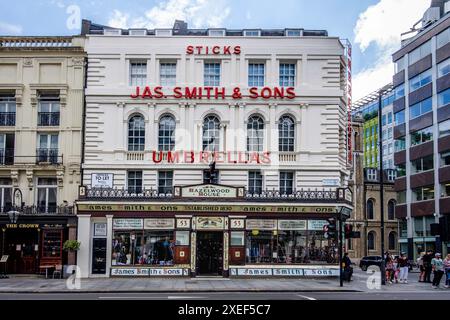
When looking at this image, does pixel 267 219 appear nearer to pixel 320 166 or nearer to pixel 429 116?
pixel 320 166

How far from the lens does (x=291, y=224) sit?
134 ft

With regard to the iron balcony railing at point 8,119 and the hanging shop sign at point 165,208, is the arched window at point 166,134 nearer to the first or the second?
the hanging shop sign at point 165,208

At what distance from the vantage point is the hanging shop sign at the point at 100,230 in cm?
4041

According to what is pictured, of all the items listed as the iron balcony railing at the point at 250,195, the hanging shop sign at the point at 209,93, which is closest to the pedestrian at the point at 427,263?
the iron balcony railing at the point at 250,195

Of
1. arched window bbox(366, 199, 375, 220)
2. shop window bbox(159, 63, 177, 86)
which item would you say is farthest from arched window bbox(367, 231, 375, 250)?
shop window bbox(159, 63, 177, 86)

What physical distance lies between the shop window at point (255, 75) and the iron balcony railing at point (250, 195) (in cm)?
756

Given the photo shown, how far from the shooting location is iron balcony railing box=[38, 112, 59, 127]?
1722 inches

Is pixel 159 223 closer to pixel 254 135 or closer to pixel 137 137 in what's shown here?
pixel 137 137

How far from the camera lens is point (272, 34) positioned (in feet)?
148

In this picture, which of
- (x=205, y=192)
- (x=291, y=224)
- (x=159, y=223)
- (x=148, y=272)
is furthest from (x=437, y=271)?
(x=148, y=272)

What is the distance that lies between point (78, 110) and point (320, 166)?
54.4ft
